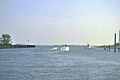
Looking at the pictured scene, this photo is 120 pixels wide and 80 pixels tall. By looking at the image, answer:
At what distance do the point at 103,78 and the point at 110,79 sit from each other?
→ 1.37 metres

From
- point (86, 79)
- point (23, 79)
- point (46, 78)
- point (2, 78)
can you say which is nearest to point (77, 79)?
point (86, 79)

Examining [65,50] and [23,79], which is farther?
[65,50]

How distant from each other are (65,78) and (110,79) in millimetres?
6013

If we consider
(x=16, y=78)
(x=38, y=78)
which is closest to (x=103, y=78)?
(x=38, y=78)

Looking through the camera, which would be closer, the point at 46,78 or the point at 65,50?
the point at 46,78

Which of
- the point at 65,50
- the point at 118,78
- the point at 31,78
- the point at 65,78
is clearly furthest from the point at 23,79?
the point at 65,50

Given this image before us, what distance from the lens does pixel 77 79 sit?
147ft

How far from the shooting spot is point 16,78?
46.2m

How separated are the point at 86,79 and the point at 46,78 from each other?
18.0ft

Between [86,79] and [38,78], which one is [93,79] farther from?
[38,78]

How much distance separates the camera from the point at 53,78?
46.0m

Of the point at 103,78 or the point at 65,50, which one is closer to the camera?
the point at 103,78

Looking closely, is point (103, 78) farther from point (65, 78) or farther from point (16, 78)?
point (16, 78)

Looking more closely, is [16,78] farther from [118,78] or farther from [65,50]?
[65,50]
